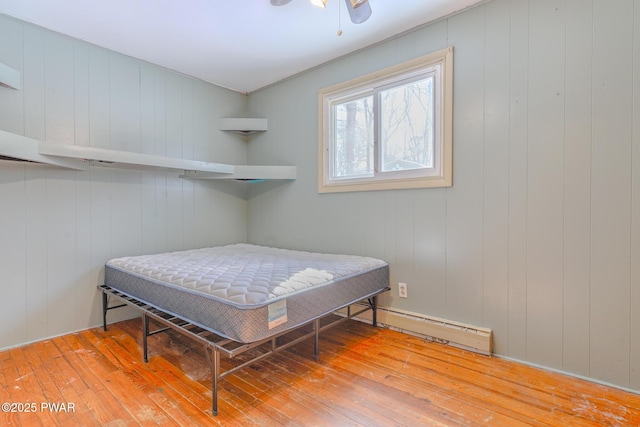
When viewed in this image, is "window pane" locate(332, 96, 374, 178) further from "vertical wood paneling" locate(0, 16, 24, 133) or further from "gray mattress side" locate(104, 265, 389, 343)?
"vertical wood paneling" locate(0, 16, 24, 133)

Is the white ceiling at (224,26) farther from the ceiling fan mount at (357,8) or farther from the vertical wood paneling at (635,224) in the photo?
the vertical wood paneling at (635,224)

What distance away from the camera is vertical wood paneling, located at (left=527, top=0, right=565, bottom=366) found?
6.17 ft

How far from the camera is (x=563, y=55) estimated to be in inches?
73.4

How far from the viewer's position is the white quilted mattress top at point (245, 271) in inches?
65.1

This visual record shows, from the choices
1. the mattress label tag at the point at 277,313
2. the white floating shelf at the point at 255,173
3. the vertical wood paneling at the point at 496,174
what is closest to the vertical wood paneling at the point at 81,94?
the white floating shelf at the point at 255,173

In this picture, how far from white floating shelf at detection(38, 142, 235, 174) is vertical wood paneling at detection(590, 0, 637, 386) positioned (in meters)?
2.95

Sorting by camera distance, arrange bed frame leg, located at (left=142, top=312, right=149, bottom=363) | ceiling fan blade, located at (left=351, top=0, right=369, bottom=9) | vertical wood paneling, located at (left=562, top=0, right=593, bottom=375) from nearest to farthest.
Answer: ceiling fan blade, located at (left=351, top=0, right=369, bottom=9) < vertical wood paneling, located at (left=562, top=0, right=593, bottom=375) < bed frame leg, located at (left=142, top=312, right=149, bottom=363)

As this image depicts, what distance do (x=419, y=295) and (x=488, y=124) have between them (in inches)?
54.6

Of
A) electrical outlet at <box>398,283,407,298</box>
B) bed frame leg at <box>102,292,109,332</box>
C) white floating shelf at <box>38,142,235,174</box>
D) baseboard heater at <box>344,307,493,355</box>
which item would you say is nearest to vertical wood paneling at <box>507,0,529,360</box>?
baseboard heater at <box>344,307,493,355</box>

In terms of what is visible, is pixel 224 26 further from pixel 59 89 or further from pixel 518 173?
pixel 518 173

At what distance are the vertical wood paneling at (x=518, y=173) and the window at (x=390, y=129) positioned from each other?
402mm

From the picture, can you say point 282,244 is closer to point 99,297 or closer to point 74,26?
point 99,297

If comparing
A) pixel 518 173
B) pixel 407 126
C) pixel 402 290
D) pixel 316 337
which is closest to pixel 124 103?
pixel 407 126

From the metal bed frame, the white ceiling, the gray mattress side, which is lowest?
the metal bed frame
